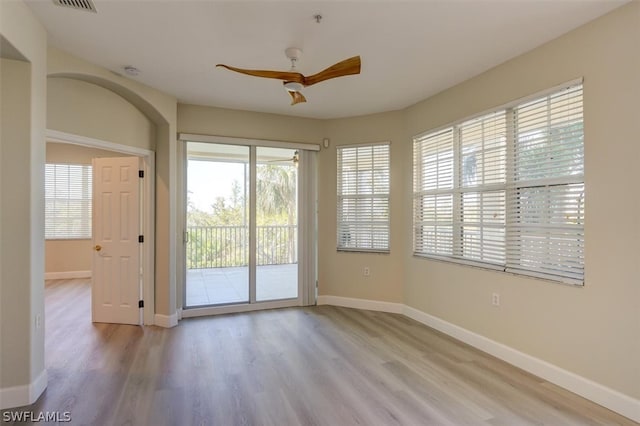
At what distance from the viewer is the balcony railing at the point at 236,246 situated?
4621 mm

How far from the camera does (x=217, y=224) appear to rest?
467 centimetres

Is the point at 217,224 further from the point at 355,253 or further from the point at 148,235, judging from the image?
the point at 355,253

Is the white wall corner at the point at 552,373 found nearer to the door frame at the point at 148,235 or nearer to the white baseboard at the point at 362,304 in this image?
the white baseboard at the point at 362,304

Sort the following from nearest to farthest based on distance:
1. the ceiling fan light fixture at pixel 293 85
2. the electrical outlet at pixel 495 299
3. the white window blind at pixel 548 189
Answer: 1. the white window blind at pixel 548 189
2. the ceiling fan light fixture at pixel 293 85
3. the electrical outlet at pixel 495 299

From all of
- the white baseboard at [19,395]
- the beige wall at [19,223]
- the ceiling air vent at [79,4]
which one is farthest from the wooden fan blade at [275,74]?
the white baseboard at [19,395]

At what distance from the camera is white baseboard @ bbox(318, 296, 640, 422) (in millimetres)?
2284

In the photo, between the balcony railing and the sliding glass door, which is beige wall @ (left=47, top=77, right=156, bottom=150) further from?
the balcony railing

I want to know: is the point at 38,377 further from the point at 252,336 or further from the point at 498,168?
the point at 498,168

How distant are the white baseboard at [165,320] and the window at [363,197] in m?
2.36

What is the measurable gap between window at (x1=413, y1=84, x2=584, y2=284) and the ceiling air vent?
339cm

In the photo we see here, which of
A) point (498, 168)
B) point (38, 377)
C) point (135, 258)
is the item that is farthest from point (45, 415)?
point (498, 168)

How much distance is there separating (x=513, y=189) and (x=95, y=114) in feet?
13.5

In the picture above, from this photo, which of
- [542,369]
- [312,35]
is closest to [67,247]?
[312,35]

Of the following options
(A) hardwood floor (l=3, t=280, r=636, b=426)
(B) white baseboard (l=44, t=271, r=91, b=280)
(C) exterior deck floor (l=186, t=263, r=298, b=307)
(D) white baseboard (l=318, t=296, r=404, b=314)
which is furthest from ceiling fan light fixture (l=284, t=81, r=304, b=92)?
(B) white baseboard (l=44, t=271, r=91, b=280)
